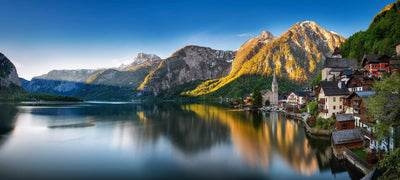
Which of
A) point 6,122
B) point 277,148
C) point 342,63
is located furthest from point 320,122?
point 6,122

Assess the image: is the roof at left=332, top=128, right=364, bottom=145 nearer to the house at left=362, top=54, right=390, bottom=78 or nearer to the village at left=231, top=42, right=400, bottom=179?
the village at left=231, top=42, right=400, bottom=179

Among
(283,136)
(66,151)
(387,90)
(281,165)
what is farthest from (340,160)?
(66,151)

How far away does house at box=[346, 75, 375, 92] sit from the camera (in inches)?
1753

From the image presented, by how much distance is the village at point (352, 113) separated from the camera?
26.7 metres

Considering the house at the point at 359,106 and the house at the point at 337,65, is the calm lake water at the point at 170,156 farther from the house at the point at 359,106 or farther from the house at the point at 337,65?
the house at the point at 337,65

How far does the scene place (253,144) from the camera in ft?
140

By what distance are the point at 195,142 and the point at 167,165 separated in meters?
15.2

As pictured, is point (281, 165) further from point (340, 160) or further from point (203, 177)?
point (203, 177)

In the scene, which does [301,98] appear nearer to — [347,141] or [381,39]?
[381,39]

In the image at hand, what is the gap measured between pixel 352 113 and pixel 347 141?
40.8 ft

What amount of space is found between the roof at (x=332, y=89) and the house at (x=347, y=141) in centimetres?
1978

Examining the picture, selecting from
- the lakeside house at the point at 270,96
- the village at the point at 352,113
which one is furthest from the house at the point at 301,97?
the lakeside house at the point at 270,96

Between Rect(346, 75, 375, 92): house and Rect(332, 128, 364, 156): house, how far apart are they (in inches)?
673

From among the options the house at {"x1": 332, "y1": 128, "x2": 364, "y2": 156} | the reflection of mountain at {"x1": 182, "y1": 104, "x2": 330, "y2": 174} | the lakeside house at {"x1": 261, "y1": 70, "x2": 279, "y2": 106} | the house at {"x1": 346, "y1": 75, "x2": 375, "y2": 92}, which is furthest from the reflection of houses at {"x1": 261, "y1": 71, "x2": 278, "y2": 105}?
the house at {"x1": 332, "y1": 128, "x2": 364, "y2": 156}
